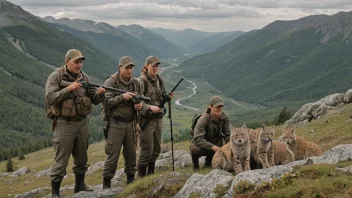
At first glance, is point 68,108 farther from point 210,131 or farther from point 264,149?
point 264,149

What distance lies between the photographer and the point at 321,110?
38500 mm

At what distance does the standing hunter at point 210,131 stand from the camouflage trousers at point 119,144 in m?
2.62

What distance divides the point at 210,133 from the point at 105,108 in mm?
4497

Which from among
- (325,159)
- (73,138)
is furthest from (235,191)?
(73,138)

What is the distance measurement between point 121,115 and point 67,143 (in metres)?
2.15

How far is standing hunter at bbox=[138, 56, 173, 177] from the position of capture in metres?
14.6

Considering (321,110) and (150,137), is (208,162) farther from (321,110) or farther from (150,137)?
(321,110)

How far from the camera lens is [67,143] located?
12.5 m

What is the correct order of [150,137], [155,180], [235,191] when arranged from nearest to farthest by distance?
1. [235,191]
2. [155,180]
3. [150,137]

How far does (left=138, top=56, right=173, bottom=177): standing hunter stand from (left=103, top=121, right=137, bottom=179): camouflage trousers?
0.88 meters

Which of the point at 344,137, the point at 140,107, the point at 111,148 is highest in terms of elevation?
the point at 140,107

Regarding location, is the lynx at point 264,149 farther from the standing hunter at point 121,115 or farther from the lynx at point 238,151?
the standing hunter at point 121,115

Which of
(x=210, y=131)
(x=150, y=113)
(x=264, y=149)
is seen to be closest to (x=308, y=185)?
(x=264, y=149)

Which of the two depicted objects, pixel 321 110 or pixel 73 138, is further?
pixel 321 110
